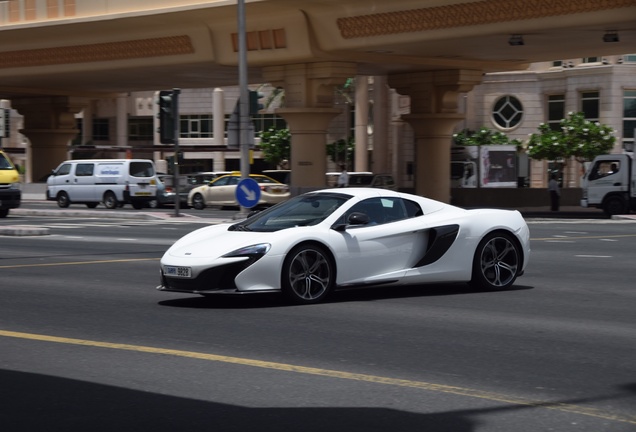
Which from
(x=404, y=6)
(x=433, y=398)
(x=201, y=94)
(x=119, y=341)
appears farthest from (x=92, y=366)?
(x=201, y=94)

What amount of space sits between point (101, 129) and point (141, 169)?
5169 cm

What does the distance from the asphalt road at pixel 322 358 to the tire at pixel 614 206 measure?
23.6 m

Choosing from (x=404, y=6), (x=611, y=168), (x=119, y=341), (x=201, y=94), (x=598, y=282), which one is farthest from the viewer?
(x=201, y=94)

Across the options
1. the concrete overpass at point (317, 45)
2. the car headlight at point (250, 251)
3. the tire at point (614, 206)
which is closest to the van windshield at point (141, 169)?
the concrete overpass at point (317, 45)

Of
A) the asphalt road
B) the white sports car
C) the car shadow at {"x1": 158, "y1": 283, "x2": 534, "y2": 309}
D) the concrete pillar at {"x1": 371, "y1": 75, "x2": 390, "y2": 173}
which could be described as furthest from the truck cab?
the concrete pillar at {"x1": 371, "y1": 75, "x2": 390, "y2": 173}

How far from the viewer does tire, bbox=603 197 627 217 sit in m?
38.2

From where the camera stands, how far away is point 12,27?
44.9 m

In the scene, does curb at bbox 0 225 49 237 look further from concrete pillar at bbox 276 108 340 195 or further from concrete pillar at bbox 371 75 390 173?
concrete pillar at bbox 371 75 390 173

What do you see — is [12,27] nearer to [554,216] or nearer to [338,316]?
[554,216]

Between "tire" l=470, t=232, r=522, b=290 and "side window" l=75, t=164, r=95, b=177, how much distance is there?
104ft

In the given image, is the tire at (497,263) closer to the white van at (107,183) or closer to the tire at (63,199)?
the white van at (107,183)

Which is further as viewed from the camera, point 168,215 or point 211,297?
point 168,215

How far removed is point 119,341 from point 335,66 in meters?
30.4

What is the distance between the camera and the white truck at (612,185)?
125ft
